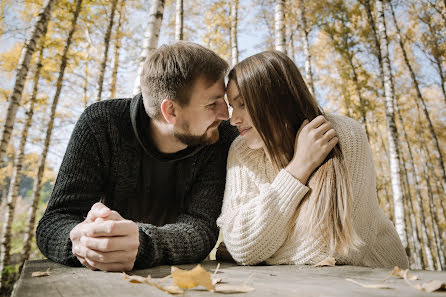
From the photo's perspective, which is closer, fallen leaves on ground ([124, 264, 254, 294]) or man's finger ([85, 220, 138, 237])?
fallen leaves on ground ([124, 264, 254, 294])

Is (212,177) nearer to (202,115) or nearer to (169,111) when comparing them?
(202,115)

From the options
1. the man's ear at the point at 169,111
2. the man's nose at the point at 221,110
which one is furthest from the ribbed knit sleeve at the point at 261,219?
the man's ear at the point at 169,111

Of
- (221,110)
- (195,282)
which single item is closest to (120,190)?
(221,110)

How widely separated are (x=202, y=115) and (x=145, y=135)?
446 mm

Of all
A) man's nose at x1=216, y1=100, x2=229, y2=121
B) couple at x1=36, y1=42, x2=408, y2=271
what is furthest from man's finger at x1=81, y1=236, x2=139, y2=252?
man's nose at x1=216, y1=100, x2=229, y2=121

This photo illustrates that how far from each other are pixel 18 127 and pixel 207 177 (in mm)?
10426

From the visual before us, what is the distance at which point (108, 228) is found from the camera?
120 centimetres

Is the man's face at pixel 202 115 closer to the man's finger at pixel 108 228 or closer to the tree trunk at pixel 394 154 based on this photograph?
the man's finger at pixel 108 228

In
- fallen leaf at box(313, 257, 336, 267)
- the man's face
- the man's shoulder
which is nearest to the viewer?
fallen leaf at box(313, 257, 336, 267)

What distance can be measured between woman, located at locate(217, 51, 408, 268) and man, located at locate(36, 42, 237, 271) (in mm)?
169

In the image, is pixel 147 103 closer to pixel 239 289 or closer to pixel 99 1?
pixel 239 289

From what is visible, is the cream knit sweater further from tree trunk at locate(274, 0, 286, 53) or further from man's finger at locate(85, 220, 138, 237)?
tree trunk at locate(274, 0, 286, 53)

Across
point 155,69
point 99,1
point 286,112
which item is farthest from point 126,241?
point 99,1

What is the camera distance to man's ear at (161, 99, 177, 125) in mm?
2217
